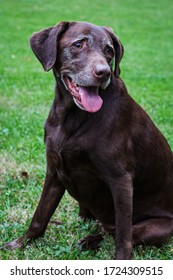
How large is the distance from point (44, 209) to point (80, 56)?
1278 millimetres

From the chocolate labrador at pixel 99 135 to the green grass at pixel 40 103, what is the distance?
1.50 feet

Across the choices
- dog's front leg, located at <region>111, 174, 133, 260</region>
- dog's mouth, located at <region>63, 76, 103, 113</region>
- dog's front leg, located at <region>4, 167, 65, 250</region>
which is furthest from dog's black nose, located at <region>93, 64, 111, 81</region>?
dog's front leg, located at <region>4, 167, 65, 250</region>

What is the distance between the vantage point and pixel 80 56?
3.41 meters

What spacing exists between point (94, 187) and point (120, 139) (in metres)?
0.41

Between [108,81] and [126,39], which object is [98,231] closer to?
[108,81]

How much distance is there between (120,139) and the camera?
3.54 meters

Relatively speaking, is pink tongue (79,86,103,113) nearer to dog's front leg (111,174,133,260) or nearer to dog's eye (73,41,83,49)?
dog's eye (73,41,83,49)

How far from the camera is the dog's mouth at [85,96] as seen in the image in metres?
3.37

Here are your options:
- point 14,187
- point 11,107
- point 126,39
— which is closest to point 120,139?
point 14,187

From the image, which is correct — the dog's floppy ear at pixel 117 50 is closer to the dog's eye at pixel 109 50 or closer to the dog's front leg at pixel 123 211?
the dog's eye at pixel 109 50

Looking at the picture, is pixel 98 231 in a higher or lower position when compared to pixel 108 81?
lower

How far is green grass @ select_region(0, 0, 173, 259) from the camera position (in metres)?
4.09

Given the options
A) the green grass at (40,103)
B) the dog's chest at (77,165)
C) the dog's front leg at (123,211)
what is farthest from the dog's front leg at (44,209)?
the dog's front leg at (123,211)

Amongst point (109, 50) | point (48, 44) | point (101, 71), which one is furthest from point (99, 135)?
point (48, 44)
